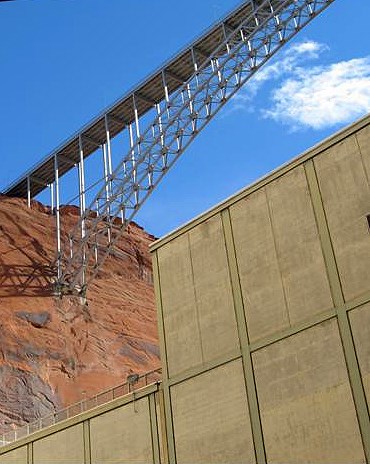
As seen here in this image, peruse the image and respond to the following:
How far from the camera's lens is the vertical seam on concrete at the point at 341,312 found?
24.2 meters

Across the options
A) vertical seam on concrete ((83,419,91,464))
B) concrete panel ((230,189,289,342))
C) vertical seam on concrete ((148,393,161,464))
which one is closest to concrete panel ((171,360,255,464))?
vertical seam on concrete ((148,393,161,464))

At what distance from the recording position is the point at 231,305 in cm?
2867

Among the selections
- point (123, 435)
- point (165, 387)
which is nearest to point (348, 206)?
point (165, 387)

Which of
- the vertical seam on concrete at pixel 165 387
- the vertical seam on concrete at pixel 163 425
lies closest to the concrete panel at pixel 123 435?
the vertical seam on concrete at pixel 163 425

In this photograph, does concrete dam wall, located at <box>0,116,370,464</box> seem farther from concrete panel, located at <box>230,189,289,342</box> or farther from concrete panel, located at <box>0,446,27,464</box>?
concrete panel, located at <box>0,446,27,464</box>

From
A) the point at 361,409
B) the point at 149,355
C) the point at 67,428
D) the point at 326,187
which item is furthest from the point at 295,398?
the point at 149,355

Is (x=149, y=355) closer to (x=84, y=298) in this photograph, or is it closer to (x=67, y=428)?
(x=84, y=298)

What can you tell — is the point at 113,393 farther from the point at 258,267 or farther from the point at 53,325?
the point at 53,325

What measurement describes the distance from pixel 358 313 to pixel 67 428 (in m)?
13.5

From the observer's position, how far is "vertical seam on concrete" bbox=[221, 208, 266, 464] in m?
26.6

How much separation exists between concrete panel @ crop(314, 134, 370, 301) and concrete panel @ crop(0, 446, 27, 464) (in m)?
16.2

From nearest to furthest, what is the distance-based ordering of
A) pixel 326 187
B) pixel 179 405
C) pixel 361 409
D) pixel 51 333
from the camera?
1. pixel 361 409
2. pixel 326 187
3. pixel 179 405
4. pixel 51 333

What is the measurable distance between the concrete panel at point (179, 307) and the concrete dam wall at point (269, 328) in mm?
44

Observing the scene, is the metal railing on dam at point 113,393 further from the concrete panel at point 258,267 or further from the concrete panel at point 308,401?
the concrete panel at point 308,401
